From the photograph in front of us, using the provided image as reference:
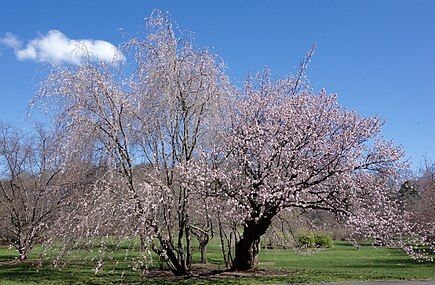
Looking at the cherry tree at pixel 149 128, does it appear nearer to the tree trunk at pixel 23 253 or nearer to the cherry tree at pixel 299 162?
the cherry tree at pixel 299 162

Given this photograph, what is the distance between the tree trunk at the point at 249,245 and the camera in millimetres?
16469

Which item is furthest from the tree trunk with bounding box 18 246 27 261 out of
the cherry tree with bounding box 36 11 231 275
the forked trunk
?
the cherry tree with bounding box 36 11 231 275

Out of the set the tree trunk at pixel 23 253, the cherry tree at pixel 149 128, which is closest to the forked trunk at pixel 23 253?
the tree trunk at pixel 23 253

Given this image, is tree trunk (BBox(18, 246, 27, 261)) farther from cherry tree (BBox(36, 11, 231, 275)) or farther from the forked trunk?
cherry tree (BBox(36, 11, 231, 275))

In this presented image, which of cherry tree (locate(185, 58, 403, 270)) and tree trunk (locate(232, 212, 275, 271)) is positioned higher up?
cherry tree (locate(185, 58, 403, 270))

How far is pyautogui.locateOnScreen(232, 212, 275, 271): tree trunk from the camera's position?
16469 millimetres

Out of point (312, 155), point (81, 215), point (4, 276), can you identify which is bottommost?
point (4, 276)

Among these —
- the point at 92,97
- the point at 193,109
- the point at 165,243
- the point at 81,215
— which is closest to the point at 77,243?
the point at 81,215

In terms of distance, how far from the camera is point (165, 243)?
1552cm

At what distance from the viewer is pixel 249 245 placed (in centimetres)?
1720

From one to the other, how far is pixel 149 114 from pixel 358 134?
260 inches

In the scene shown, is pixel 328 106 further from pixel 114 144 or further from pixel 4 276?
pixel 4 276

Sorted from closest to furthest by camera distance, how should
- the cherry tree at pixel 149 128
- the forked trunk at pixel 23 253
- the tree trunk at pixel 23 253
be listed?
the cherry tree at pixel 149 128 < the tree trunk at pixel 23 253 < the forked trunk at pixel 23 253

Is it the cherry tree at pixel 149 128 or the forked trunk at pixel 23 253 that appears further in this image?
the forked trunk at pixel 23 253
